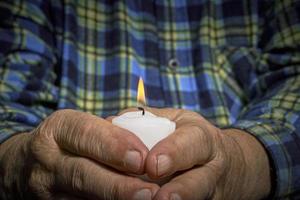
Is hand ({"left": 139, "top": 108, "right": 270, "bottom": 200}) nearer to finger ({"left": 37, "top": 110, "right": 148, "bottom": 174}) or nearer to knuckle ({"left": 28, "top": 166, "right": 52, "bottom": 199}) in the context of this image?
finger ({"left": 37, "top": 110, "right": 148, "bottom": 174})

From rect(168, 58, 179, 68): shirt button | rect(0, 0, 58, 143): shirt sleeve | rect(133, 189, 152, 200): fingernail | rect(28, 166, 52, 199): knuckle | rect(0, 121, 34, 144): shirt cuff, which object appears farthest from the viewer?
rect(168, 58, 179, 68): shirt button

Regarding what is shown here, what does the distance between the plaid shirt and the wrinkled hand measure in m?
0.22

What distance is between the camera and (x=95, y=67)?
3.63 ft

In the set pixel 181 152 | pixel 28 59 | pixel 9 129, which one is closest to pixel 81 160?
pixel 181 152

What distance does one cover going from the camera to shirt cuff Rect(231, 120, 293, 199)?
79 centimetres

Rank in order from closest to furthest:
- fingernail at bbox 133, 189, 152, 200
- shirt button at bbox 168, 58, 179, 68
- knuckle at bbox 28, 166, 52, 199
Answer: fingernail at bbox 133, 189, 152, 200, knuckle at bbox 28, 166, 52, 199, shirt button at bbox 168, 58, 179, 68

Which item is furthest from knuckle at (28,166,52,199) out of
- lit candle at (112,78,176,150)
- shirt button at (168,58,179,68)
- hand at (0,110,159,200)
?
shirt button at (168,58,179,68)

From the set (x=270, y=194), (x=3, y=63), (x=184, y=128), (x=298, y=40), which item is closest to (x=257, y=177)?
(x=270, y=194)

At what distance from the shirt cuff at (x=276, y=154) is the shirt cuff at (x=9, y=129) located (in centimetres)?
37

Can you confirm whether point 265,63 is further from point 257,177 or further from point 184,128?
point 184,128

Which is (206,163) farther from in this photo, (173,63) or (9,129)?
(173,63)

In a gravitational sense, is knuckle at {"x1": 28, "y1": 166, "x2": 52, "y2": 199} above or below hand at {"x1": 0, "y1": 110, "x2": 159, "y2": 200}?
below

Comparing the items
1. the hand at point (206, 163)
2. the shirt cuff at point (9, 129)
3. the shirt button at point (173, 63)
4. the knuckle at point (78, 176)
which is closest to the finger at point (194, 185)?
the hand at point (206, 163)

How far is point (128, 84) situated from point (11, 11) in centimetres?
32
